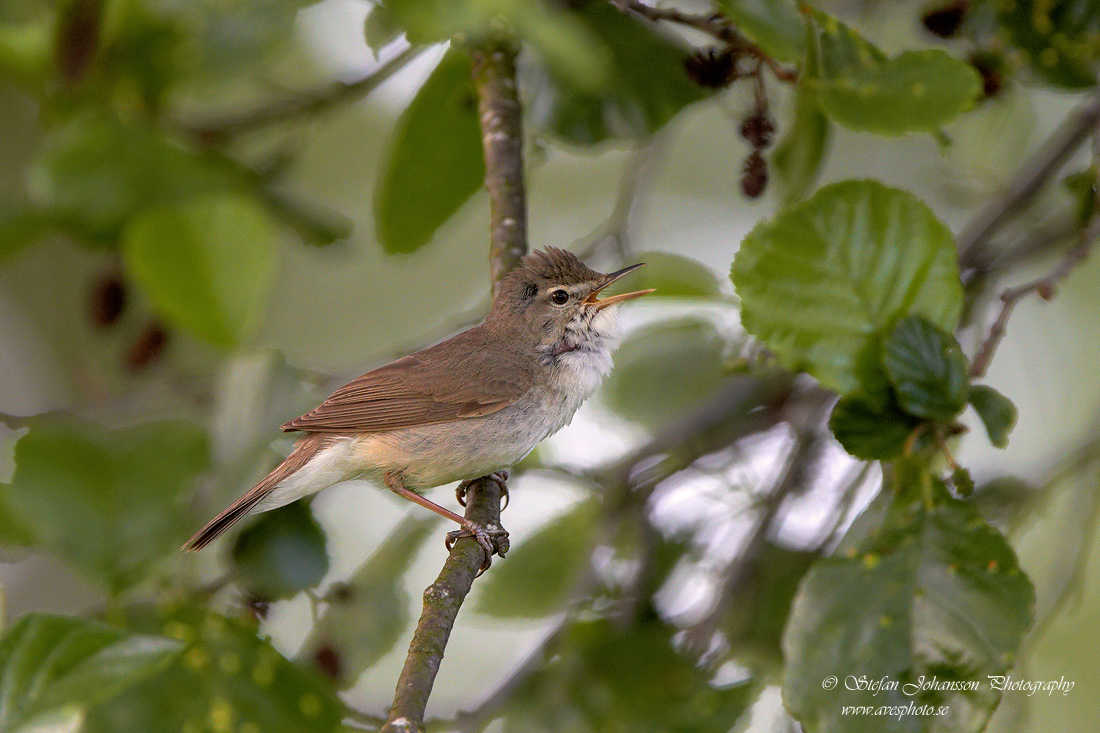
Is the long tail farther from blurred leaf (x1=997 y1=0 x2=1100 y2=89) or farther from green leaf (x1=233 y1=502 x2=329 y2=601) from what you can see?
blurred leaf (x1=997 y1=0 x2=1100 y2=89)

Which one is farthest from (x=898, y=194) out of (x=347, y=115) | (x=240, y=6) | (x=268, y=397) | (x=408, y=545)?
(x=347, y=115)

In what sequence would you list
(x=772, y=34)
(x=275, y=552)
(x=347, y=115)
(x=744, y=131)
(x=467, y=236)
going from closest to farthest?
(x=772, y=34)
(x=275, y=552)
(x=744, y=131)
(x=347, y=115)
(x=467, y=236)

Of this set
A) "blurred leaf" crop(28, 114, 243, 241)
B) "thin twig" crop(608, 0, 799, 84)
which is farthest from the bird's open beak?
"blurred leaf" crop(28, 114, 243, 241)

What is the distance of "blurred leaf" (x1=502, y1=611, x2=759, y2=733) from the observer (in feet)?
8.38

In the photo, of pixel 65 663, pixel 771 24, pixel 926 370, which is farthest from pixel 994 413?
pixel 65 663

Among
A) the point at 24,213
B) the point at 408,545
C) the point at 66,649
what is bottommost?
the point at 408,545

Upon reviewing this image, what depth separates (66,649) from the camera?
1823 millimetres

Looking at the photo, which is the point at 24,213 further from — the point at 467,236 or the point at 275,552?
the point at 467,236

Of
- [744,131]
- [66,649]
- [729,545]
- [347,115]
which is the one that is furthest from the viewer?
[347,115]

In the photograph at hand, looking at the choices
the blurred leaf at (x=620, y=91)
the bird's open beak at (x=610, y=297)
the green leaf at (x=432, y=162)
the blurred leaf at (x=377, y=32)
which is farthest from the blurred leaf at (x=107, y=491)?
the blurred leaf at (x=620, y=91)

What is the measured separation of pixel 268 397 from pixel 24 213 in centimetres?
126

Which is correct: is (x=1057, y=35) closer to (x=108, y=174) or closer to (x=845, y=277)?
(x=845, y=277)

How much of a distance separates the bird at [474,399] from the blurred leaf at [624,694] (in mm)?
488

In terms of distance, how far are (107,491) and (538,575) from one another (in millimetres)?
1243
